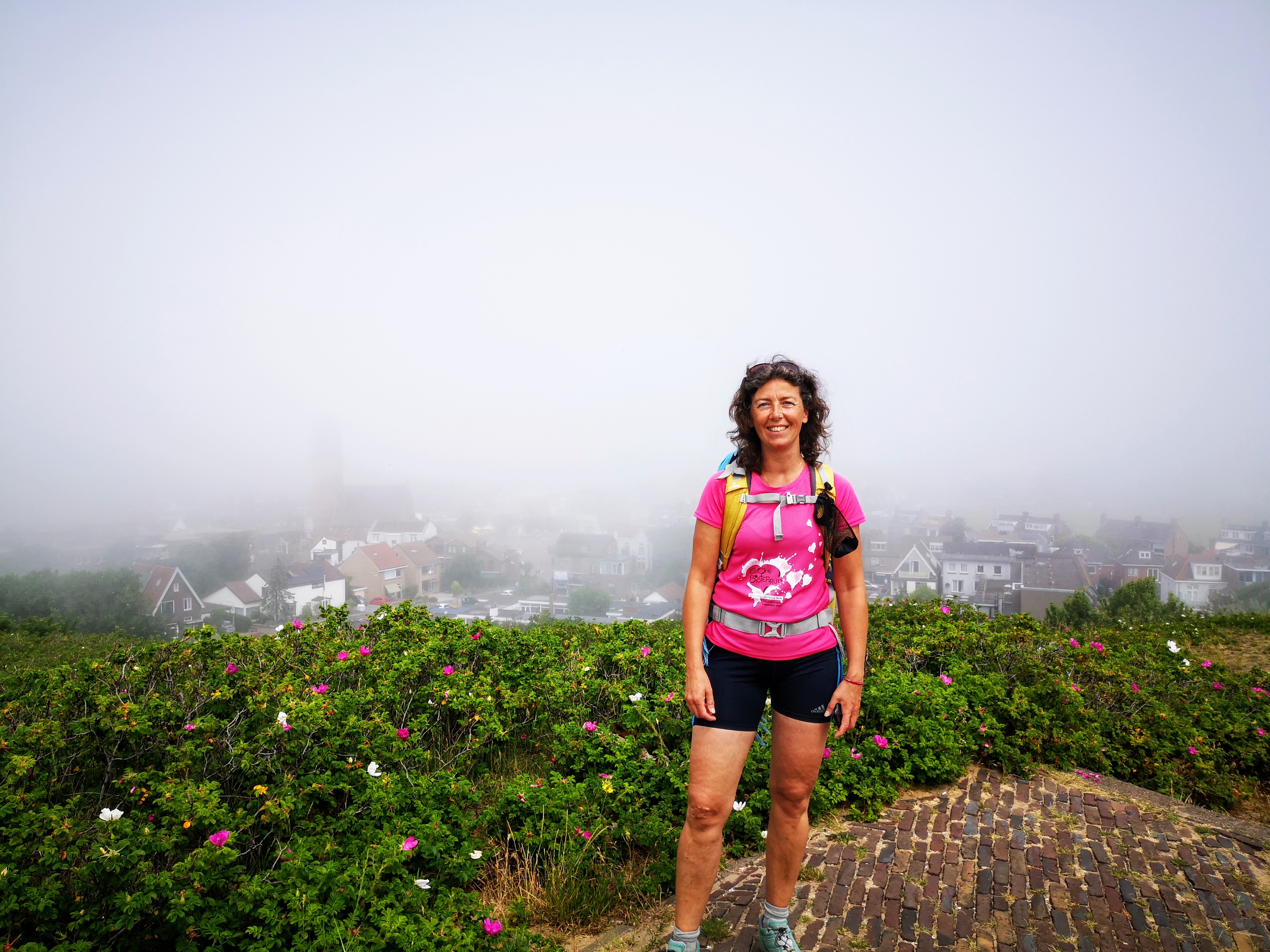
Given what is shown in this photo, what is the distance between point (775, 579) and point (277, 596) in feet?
53.1

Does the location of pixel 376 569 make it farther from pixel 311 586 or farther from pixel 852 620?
pixel 852 620

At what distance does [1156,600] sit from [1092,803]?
9.45 metres

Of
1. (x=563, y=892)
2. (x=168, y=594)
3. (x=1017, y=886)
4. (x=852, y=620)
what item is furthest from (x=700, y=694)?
(x=168, y=594)

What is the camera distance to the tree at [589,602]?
1055 cm

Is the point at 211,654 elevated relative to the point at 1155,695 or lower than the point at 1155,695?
elevated

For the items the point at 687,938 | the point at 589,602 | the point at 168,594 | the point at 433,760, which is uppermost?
the point at 687,938

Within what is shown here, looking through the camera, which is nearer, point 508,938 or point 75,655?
point 508,938

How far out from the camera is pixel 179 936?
2480mm

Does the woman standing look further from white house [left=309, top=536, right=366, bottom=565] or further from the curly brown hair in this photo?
white house [left=309, top=536, right=366, bottom=565]

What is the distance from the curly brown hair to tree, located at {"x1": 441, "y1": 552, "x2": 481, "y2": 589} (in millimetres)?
11755

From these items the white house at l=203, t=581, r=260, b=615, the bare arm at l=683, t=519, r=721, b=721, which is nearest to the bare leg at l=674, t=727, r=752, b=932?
the bare arm at l=683, t=519, r=721, b=721

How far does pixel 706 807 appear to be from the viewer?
95.9 inches

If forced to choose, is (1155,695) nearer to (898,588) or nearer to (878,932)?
(898,588)

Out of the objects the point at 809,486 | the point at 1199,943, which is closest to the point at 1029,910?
the point at 1199,943
